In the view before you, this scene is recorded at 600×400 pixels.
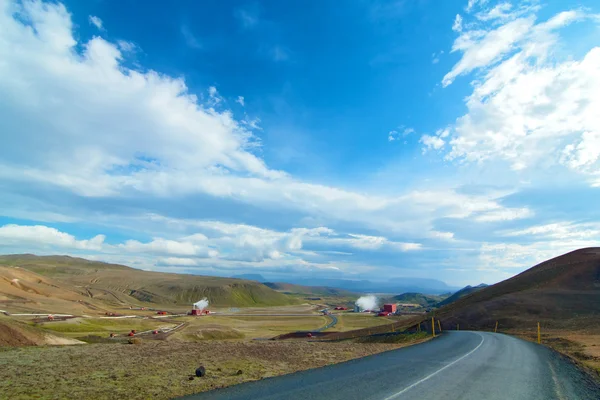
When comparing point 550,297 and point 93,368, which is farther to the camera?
point 550,297

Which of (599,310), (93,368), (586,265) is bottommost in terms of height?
(93,368)

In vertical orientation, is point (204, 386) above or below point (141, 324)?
above

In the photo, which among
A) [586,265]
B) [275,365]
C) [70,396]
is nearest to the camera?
[70,396]

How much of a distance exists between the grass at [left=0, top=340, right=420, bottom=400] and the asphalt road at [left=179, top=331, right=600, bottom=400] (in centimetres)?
153

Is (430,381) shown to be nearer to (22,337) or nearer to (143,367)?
(143,367)

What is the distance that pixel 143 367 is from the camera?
16391mm

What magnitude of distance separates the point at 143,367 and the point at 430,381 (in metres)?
12.1

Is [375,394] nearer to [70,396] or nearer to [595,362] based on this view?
[70,396]

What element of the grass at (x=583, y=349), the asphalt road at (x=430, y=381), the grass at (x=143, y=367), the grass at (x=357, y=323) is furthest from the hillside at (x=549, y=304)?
the grass at (x=357, y=323)

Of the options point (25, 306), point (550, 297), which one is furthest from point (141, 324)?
point (550, 297)

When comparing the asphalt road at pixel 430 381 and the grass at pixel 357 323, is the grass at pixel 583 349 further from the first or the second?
the grass at pixel 357 323

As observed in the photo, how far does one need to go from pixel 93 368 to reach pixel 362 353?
1479 centimetres

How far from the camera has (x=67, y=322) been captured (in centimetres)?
8519

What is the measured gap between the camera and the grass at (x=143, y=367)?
493 inches
